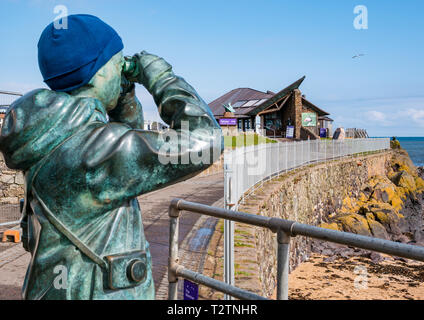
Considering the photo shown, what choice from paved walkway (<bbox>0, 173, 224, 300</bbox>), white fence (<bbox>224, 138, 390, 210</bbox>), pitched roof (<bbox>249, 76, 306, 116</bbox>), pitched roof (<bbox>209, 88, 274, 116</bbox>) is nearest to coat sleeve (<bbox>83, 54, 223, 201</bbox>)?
paved walkway (<bbox>0, 173, 224, 300</bbox>)

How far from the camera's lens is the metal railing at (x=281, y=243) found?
1454 millimetres

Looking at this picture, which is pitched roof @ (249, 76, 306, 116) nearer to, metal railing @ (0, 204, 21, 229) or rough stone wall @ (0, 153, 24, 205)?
rough stone wall @ (0, 153, 24, 205)

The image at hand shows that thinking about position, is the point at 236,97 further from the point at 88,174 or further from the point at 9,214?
the point at 88,174

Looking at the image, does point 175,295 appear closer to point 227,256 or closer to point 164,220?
point 227,256

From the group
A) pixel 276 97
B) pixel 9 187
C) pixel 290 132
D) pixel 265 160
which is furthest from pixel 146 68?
pixel 276 97

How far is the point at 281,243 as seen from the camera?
72.3 inches

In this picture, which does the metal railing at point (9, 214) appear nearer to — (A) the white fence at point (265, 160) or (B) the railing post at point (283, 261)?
(A) the white fence at point (265, 160)

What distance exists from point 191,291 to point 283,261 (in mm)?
860

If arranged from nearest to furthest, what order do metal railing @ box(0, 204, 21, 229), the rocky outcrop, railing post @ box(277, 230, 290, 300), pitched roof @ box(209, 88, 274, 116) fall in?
1. railing post @ box(277, 230, 290, 300)
2. metal railing @ box(0, 204, 21, 229)
3. the rocky outcrop
4. pitched roof @ box(209, 88, 274, 116)

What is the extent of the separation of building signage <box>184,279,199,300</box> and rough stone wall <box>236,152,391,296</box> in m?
1.91

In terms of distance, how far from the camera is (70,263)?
1.29m

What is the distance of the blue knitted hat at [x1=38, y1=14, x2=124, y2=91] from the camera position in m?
1.34
